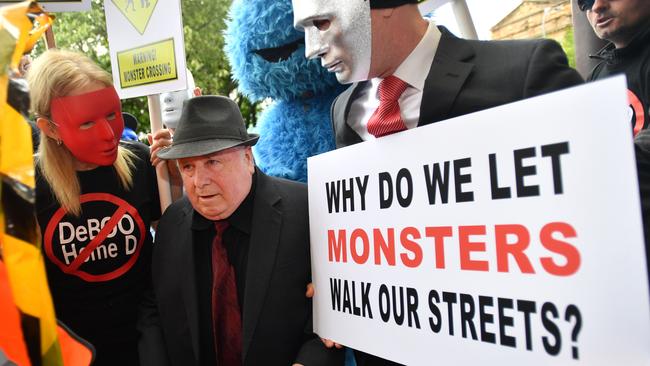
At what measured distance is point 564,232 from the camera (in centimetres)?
137

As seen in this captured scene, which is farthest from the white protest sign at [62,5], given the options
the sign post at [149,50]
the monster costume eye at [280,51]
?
the monster costume eye at [280,51]

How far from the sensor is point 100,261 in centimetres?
232

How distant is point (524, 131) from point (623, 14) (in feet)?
4.54

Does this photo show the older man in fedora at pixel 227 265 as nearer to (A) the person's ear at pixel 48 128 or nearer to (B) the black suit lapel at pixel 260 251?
(B) the black suit lapel at pixel 260 251

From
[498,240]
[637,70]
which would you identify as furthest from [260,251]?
[637,70]

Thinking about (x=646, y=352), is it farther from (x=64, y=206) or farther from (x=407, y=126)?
(x=64, y=206)

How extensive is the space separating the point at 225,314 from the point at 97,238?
607 mm

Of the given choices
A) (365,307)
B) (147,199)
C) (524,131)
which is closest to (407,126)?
(524,131)

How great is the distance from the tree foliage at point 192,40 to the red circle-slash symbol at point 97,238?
11.1m

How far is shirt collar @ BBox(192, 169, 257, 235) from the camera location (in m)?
2.25

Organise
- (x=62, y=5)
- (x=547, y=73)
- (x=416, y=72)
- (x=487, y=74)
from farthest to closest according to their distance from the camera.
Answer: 1. (x=62, y=5)
2. (x=416, y=72)
3. (x=487, y=74)
4. (x=547, y=73)

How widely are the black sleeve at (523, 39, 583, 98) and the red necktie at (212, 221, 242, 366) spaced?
1252 millimetres

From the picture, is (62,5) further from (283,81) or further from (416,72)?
(416,72)

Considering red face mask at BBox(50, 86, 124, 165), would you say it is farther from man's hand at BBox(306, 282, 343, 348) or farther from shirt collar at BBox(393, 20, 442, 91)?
shirt collar at BBox(393, 20, 442, 91)
